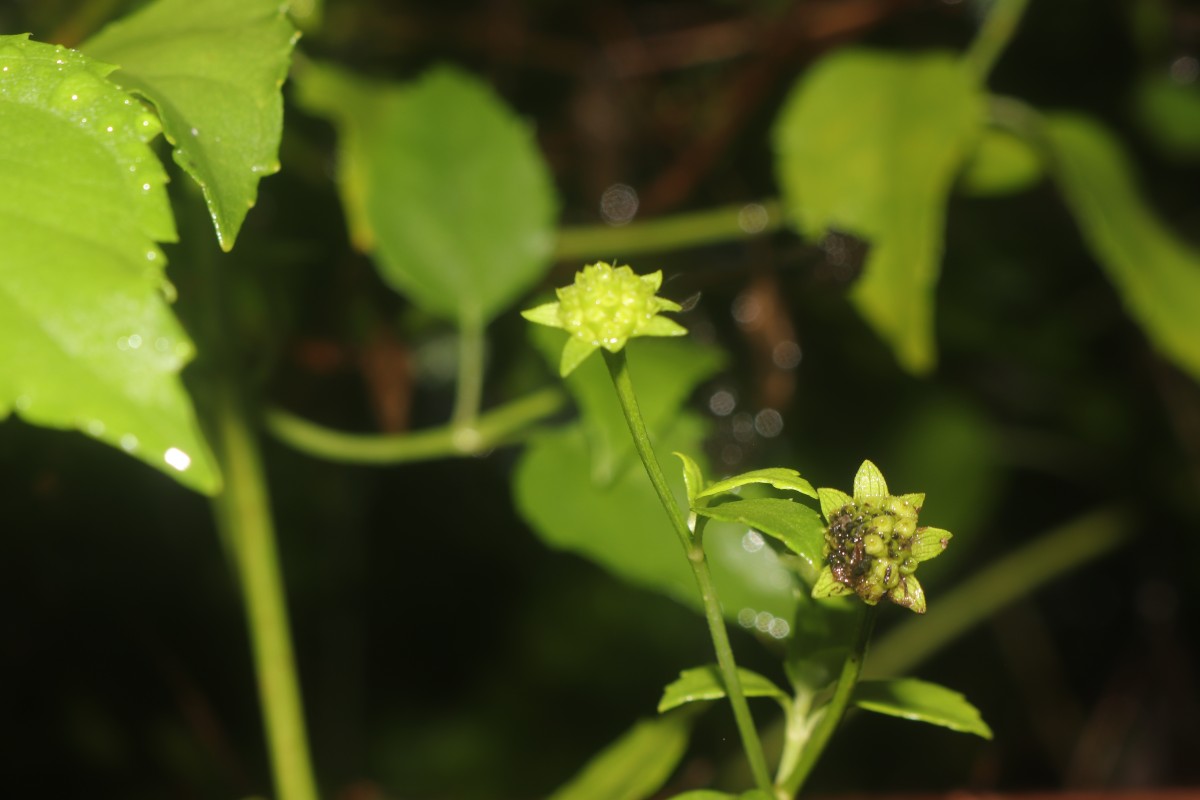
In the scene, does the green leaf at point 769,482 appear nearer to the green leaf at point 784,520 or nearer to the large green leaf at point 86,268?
the green leaf at point 784,520

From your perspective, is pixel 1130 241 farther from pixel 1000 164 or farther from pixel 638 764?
pixel 638 764

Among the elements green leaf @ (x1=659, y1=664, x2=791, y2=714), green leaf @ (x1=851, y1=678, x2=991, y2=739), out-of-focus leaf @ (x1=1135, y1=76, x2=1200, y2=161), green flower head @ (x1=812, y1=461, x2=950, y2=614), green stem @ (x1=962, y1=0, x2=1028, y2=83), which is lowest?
green leaf @ (x1=851, y1=678, x2=991, y2=739)

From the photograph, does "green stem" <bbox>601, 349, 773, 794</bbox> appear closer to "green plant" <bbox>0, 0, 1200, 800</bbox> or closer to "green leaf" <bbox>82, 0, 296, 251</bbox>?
"green plant" <bbox>0, 0, 1200, 800</bbox>

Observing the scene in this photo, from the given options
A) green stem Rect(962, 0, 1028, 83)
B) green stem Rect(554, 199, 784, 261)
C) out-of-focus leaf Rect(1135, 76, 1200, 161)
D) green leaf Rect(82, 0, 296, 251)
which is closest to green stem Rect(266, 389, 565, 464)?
green stem Rect(554, 199, 784, 261)

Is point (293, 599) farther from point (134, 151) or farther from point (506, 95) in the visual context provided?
point (134, 151)

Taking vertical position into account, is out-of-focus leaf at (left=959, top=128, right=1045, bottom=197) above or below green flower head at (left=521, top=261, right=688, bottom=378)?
above

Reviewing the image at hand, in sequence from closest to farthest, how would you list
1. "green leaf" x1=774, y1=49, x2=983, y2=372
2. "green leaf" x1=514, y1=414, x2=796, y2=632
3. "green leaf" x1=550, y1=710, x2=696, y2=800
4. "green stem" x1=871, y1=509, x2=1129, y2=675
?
"green leaf" x1=550, y1=710, x2=696, y2=800 → "green leaf" x1=514, y1=414, x2=796, y2=632 → "green leaf" x1=774, y1=49, x2=983, y2=372 → "green stem" x1=871, y1=509, x2=1129, y2=675

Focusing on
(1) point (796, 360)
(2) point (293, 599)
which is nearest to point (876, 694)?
(1) point (796, 360)

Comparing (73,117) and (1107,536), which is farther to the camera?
(1107,536)
